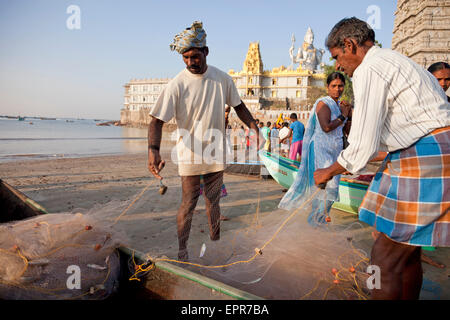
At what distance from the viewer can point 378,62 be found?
1472 millimetres

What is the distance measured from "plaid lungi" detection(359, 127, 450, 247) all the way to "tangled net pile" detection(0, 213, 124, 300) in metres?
2.01

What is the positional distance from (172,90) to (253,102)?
2512 inches

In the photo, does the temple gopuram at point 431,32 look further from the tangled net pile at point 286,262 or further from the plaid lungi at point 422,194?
the plaid lungi at point 422,194

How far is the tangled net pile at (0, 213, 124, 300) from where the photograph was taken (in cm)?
182

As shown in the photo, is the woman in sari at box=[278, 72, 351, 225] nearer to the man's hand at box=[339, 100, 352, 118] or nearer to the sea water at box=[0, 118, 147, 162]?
the man's hand at box=[339, 100, 352, 118]

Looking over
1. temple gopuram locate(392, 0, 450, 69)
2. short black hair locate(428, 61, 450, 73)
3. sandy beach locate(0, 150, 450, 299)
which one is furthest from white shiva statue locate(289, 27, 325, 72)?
short black hair locate(428, 61, 450, 73)

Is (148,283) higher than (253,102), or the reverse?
(253,102)

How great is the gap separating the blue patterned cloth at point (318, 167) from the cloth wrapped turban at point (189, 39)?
6.34 ft

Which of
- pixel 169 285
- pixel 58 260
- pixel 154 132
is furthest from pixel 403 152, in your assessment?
pixel 58 260
